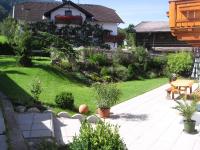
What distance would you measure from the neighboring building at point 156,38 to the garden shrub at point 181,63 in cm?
1665

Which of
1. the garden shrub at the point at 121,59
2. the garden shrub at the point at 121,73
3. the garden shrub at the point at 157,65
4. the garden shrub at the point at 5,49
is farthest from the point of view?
the garden shrub at the point at 5,49

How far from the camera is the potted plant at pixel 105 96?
1568cm

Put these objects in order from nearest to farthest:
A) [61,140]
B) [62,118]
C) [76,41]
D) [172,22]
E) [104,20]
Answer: [172,22] < [61,140] < [62,118] < [76,41] < [104,20]

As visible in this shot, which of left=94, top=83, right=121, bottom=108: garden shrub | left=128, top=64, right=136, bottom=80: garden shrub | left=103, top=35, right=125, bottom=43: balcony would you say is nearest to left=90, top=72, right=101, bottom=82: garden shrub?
left=128, top=64, right=136, bottom=80: garden shrub

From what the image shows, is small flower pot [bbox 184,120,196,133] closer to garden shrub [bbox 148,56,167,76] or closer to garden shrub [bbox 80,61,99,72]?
garden shrub [bbox 80,61,99,72]

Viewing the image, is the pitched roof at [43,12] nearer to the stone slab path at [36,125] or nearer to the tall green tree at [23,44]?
the tall green tree at [23,44]

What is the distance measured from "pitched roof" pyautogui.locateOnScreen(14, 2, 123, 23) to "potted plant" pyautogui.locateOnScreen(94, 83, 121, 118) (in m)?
39.5

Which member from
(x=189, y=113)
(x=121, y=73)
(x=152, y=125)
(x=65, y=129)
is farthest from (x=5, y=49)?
(x=189, y=113)

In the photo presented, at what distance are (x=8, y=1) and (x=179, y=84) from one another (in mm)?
92579

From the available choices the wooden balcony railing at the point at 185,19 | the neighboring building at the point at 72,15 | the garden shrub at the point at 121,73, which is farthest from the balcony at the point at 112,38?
the wooden balcony railing at the point at 185,19

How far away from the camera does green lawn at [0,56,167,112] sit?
19128mm

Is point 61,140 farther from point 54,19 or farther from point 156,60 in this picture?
point 54,19

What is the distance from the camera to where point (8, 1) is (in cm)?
10725

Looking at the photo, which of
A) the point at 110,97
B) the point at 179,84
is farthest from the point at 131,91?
the point at 110,97
